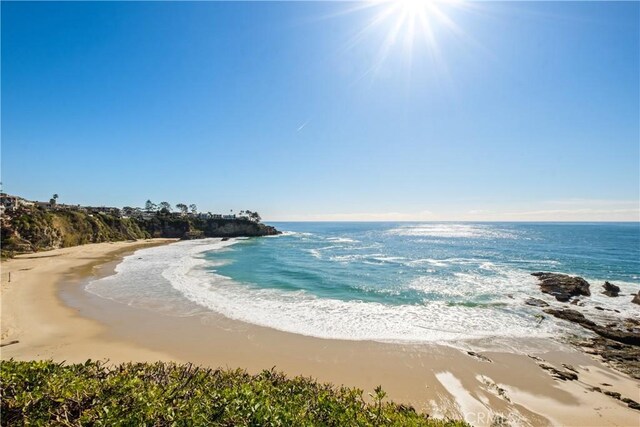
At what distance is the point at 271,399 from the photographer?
5.71m

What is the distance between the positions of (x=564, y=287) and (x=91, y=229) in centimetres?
9207

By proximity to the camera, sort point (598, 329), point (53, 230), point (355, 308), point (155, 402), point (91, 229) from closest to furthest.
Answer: point (155, 402), point (598, 329), point (355, 308), point (53, 230), point (91, 229)

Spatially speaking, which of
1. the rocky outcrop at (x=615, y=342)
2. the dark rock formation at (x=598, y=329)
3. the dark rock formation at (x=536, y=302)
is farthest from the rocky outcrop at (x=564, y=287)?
the rocky outcrop at (x=615, y=342)

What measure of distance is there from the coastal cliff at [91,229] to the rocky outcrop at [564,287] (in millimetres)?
72488

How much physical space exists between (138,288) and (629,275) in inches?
2350

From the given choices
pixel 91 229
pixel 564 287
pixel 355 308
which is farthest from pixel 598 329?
pixel 91 229

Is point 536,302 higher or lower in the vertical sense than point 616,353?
higher

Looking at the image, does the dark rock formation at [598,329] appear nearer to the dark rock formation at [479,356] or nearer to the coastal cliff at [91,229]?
the dark rock formation at [479,356]

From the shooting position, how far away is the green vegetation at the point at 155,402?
15.0 feet

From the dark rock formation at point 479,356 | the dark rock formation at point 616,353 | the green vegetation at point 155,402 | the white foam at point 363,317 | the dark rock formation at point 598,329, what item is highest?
the green vegetation at point 155,402

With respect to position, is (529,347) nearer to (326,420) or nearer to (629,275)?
(326,420)

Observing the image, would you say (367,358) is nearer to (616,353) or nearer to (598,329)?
(616,353)

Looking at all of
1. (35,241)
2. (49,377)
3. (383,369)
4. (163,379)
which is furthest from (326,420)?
(35,241)

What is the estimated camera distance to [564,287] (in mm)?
29547
